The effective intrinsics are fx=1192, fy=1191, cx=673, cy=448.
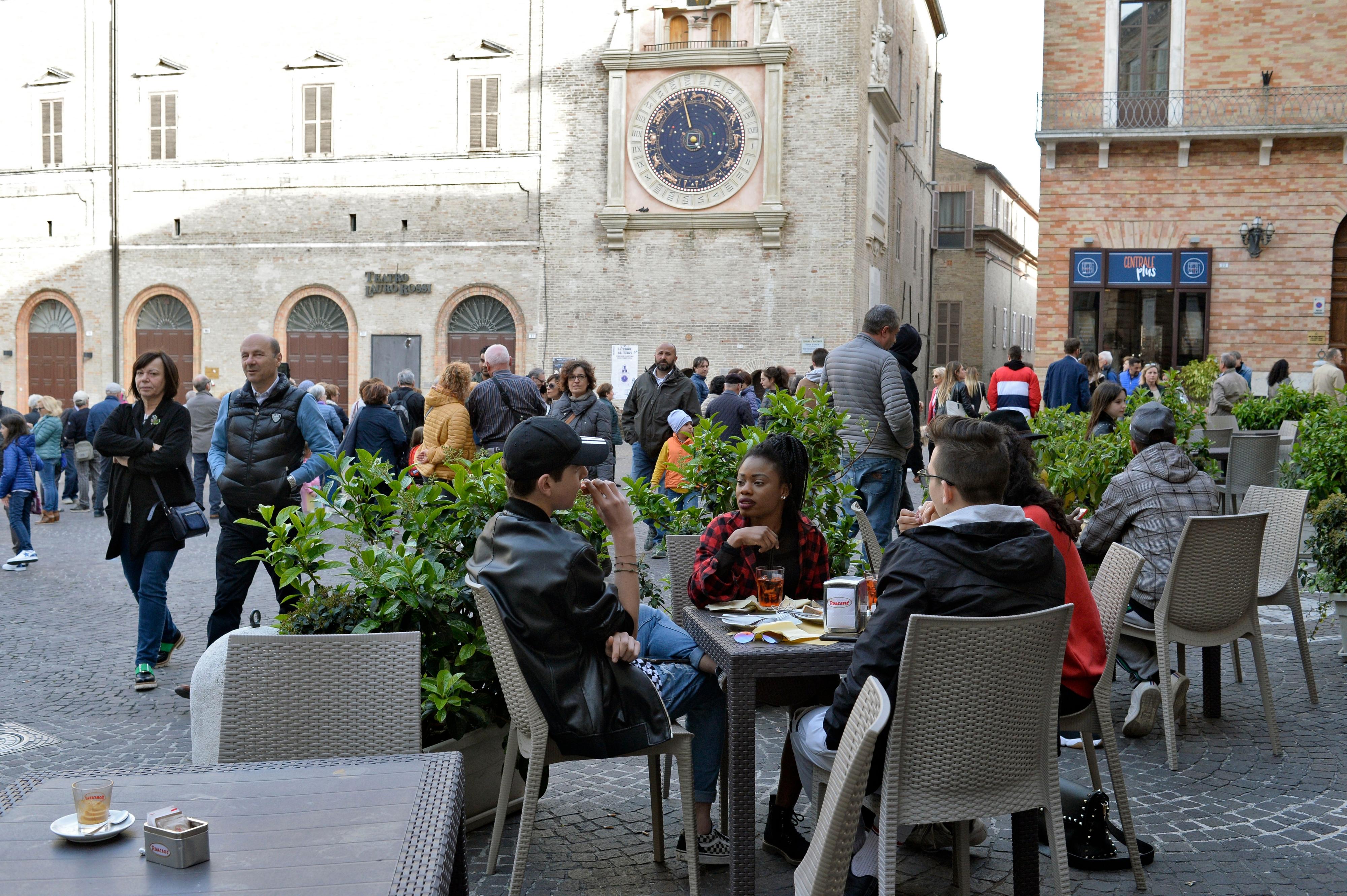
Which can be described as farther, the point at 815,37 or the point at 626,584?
the point at 815,37

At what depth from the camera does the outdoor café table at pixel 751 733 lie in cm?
340

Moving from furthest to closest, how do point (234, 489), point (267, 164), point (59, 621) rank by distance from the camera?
point (267, 164) → point (59, 621) → point (234, 489)

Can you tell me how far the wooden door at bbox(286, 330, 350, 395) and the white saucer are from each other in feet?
84.7

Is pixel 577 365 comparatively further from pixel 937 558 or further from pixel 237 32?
pixel 237 32

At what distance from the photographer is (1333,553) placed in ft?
20.7

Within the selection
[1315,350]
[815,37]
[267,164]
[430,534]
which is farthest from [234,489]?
[267,164]

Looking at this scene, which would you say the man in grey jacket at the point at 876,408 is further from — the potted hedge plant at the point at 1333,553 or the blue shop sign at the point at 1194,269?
the blue shop sign at the point at 1194,269

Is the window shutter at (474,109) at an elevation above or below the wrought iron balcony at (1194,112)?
above

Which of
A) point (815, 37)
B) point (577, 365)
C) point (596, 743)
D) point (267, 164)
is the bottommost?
point (596, 743)

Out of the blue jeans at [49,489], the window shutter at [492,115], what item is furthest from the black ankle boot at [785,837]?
the window shutter at [492,115]

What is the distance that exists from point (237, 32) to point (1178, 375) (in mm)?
22950

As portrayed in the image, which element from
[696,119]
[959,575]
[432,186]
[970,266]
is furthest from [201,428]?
[970,266]

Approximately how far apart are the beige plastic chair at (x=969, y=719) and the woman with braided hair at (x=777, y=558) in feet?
2.86

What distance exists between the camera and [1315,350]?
66.3 feet
